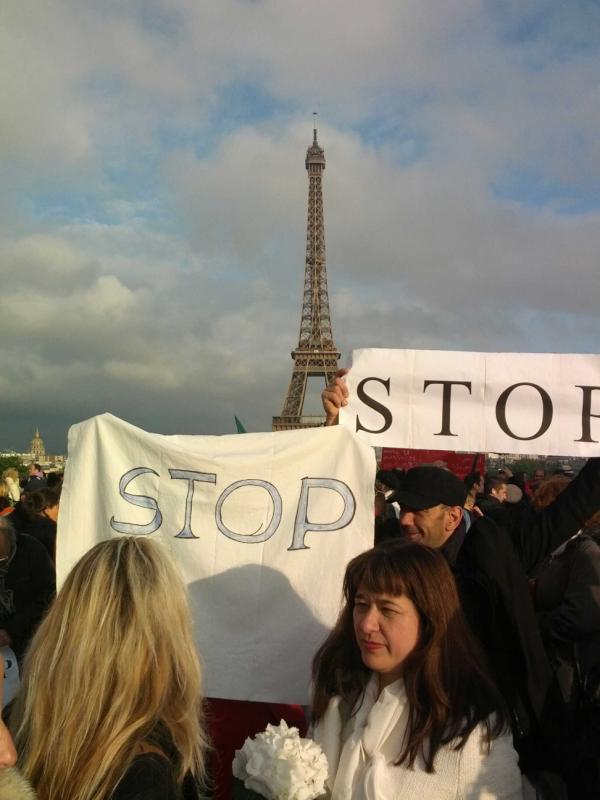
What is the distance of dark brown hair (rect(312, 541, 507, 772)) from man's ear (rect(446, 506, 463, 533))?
0.77m

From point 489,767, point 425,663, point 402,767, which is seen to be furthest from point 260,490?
point 489,767

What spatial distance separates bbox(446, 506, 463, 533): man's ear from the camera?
3.45 meters

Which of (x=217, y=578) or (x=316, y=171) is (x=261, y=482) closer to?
(x=217, y=578)

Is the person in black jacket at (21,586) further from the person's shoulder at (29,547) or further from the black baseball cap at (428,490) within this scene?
the black baseball cap at (428,490)

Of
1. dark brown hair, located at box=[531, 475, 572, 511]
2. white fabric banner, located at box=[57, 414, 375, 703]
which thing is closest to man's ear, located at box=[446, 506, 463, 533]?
white fabric banner, located at box=[57, 414, 375, 703]

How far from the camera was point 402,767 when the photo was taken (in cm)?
244

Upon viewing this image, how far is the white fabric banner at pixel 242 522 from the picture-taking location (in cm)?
380

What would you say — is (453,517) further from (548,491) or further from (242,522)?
(548,491)

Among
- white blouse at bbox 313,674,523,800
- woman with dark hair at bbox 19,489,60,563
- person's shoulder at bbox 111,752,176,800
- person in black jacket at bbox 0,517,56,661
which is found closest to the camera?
person's shoulder at bbox 111,752,176,800

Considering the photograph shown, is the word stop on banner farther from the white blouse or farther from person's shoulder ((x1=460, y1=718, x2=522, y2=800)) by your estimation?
person's shoulder ((x1=460, y1=718, x2=522, y2=800))

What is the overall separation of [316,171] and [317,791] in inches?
2601

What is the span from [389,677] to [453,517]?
1030mm

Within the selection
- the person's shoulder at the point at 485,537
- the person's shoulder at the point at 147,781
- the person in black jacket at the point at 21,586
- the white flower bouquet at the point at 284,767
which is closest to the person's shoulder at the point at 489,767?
Result: the white flower bouquet at the point at 284,767

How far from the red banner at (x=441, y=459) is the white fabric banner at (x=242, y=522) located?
265 inches
